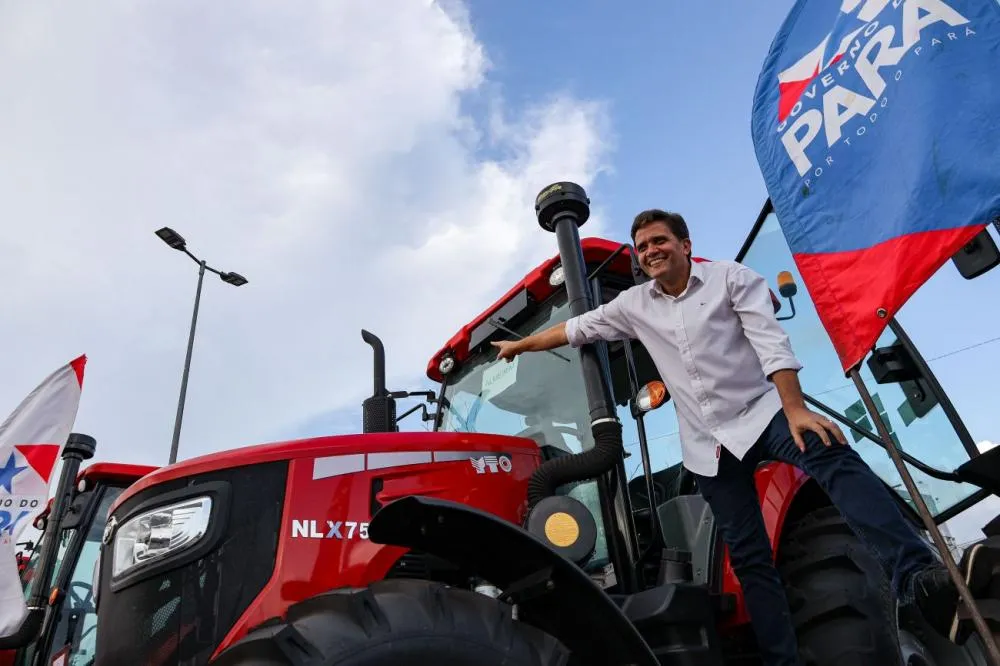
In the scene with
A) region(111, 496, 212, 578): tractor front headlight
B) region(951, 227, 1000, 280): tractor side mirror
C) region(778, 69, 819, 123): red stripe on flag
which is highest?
region(778, 69, 819, 123): red stripe on flag

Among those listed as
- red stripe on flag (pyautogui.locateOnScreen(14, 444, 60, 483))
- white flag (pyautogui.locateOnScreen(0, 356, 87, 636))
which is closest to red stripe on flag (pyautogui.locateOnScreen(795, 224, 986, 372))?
white flag (pyautogui.locateOnScreen(0, 356, 87, 636))

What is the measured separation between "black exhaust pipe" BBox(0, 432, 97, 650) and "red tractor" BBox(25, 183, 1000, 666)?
13.2 ft

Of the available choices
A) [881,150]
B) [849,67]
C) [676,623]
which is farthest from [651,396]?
[849,67]

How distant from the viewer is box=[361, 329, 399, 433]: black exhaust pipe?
10.9 ft

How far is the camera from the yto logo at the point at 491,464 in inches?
106

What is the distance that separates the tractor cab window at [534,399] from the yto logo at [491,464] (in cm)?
26

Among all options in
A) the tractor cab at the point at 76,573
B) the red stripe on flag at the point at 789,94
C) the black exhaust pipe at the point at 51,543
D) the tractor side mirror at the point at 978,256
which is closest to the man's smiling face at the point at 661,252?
the red stripe on flag at the point at 789,94

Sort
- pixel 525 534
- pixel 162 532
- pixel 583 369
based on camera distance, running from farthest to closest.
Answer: pixel 583 369
pixel 162 532
pixel 525 534

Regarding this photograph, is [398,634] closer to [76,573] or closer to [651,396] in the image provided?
[651,396]

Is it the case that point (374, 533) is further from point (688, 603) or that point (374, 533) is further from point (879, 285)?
point (879, 285)

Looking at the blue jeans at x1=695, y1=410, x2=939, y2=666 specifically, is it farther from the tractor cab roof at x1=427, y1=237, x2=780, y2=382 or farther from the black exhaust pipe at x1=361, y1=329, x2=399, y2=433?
the black exhaust pipe at x1=361, y1=329, x2=399, y2=433

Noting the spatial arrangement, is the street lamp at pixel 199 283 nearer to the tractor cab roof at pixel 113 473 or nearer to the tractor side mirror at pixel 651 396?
the tractor cab roof at pixel 113 473

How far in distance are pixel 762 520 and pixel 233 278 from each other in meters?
10.4

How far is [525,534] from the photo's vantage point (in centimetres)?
192
